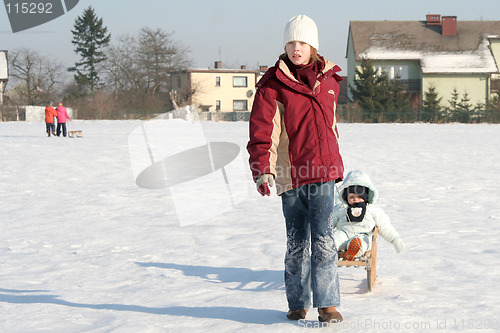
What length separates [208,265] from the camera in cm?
529

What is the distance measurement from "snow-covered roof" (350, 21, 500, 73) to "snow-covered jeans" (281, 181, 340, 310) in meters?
49.5

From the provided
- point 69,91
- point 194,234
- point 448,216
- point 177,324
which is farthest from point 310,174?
point 69,91

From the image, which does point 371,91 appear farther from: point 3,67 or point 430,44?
point 3,67

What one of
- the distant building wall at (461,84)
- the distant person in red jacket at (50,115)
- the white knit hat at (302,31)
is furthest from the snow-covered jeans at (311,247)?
the distant building wall at (461,84)

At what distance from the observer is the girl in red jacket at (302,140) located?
3.37 metres

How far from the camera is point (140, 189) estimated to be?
10227 millimetres

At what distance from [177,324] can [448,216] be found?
465 cm

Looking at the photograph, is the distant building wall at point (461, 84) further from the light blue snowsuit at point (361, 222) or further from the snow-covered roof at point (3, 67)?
the light blue snowsuit at point (361, 222)

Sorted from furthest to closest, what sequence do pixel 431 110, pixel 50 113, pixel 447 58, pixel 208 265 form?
1. pixel 447 58
2. pixel 431 110
3. pixel 50 113
4. pixel 208 265

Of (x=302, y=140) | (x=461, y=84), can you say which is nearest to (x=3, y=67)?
(x=461, y=84)

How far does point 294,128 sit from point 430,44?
53.5m

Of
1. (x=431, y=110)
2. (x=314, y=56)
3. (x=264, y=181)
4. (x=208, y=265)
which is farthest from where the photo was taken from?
(x=431, y=110)

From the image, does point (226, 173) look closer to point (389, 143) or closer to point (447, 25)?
point (389, 143)

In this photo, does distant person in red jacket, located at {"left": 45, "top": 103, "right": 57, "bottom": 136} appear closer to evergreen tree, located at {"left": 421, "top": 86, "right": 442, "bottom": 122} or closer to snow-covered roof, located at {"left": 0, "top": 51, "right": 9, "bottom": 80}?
evergreen tree, located at {"left": 421, "top": 86, "right": 442, "bottom": 122}
